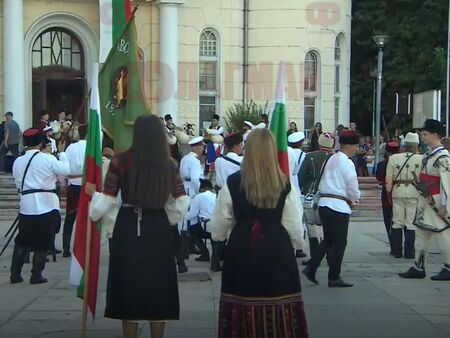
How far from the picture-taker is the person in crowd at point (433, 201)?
437 inches

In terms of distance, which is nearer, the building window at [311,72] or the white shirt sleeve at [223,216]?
the white shirt sleeve at [223,216]

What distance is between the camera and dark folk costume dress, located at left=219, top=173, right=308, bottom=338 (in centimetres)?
649

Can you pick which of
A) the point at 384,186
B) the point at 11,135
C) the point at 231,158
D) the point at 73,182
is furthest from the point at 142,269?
the point at 11,135

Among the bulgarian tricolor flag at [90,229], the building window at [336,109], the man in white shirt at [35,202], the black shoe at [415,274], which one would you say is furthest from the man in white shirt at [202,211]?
the building window at [336,109]

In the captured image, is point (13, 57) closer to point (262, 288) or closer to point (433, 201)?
point (433, 201)

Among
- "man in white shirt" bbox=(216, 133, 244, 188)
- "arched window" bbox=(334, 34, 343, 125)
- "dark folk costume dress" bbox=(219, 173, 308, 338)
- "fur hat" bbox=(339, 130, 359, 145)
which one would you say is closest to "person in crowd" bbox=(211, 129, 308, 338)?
"dark folk costume dress" bbox=(219, 173, 308, 338)

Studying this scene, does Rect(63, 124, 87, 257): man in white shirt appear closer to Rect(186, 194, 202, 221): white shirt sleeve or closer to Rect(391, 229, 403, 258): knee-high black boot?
Rect(186, 194, 202, 221): white shirt sleeve

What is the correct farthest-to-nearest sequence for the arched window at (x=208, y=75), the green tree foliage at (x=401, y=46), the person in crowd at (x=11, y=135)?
the green tree foliage at (x=401, y=46) → the arched window at (x=208, y=75) → the person in crowd at (x=11, y=135)

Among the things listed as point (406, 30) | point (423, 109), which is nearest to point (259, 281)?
point (423, 109)

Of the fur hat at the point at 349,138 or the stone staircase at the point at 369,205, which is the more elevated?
the fur hat at the point at 349,138

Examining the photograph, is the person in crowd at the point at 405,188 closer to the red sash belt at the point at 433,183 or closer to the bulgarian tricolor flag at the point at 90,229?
the red sash belt at the point at 433,183

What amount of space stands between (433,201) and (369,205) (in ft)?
34.3

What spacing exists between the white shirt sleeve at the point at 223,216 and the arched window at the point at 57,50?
20193 millimetres

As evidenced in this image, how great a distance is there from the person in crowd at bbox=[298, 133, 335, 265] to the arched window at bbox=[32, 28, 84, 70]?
1550 cm
